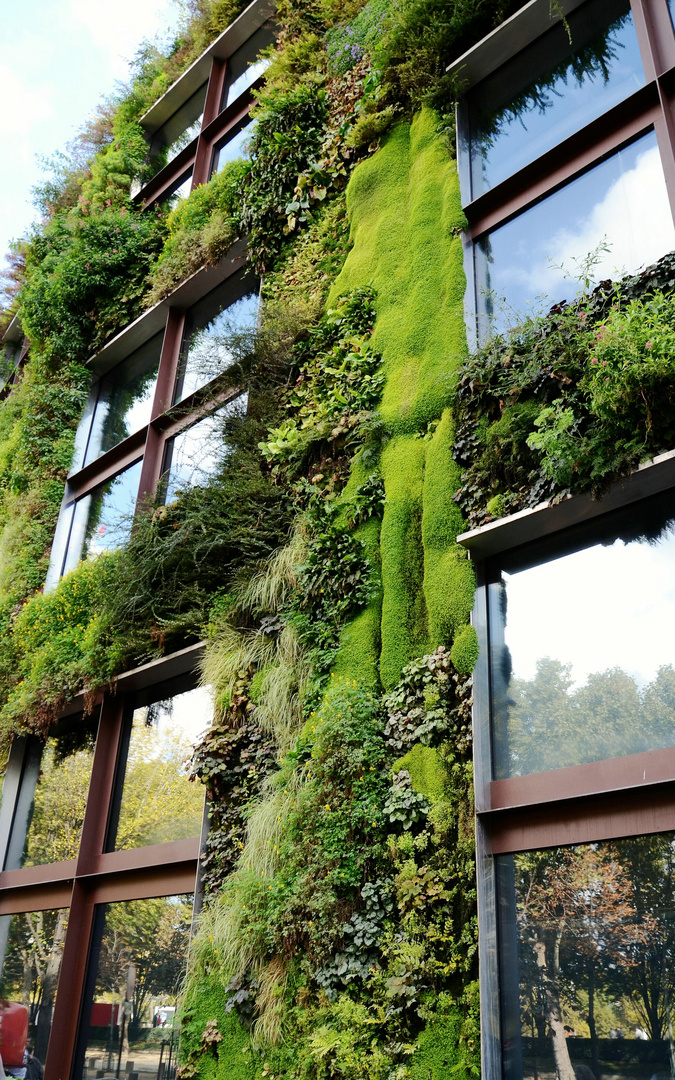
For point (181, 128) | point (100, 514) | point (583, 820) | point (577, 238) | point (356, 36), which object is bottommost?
point (583, 820)

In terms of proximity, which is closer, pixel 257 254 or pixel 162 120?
pixel 257 254

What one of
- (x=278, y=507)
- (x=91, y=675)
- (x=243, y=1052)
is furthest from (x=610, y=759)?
(x=91, y=675)

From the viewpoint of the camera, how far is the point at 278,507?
24.8 ft

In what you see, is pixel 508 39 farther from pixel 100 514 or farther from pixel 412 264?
pixel 100 514

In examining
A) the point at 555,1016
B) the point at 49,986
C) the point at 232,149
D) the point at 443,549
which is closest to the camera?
the point at 555,1016

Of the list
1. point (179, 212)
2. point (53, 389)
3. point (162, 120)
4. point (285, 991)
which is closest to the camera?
point (285, 991)

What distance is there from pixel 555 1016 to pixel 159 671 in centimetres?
490

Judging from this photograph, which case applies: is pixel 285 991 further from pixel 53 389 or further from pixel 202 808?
pixel 53 389

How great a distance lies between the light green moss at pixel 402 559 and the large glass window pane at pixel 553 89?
2.39 metres

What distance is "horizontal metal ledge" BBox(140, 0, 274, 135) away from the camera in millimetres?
11789

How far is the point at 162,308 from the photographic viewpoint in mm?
11180

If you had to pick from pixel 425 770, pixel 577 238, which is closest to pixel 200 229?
pixel 577 238

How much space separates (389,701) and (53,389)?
830 cm

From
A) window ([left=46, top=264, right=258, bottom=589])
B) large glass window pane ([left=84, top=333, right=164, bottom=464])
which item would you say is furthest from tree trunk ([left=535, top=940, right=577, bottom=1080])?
large glass window pane ([left=84, top=333, right=164, bottom=464])
